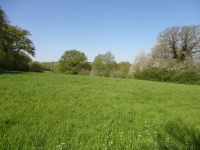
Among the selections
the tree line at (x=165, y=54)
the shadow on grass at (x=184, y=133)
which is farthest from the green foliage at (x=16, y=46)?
the shadow on grass at (x=184, y=133)

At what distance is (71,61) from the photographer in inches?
2270

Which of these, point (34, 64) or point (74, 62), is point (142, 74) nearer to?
point (74, 62)

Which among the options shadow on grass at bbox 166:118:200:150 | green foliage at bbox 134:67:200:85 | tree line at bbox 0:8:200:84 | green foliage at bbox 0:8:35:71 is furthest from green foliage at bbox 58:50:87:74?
shadow on grass at bbox 166:118:200:150

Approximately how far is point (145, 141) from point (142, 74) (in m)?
28.1

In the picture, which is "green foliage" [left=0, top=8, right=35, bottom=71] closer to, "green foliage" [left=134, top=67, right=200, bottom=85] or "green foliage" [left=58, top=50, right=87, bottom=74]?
"green foliage" [left=58, top=50, right=87, bottom=74]

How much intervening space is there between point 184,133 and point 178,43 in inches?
1397

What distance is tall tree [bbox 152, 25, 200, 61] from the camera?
29297 millimetres

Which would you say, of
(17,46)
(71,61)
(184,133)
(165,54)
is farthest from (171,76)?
(71,61)

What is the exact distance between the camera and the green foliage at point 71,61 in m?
57.8

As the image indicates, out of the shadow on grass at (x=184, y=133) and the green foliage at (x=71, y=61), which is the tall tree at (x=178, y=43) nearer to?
the shadow on grass at (x=184, y=133)

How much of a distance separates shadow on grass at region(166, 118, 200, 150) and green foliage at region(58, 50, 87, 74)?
5517 cm

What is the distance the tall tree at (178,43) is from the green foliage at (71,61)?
118 feet

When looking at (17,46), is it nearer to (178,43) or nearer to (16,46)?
(16,46)

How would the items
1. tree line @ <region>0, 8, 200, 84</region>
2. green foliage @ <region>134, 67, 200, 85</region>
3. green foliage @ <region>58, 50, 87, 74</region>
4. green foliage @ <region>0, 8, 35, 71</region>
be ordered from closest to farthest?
green foliage @ <region>134, 67, 200, 85</region> → tree line @ <region>0, 8, 200, 84</region> → green foliage @ <region>0, 8, 35, 71</region> → green foliage @ <region>58, 50, 87, 74</region>
